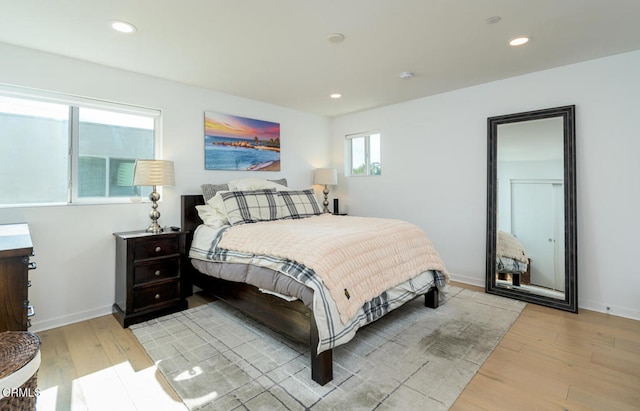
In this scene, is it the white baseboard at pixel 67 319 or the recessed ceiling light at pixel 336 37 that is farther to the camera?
the white baseboard at pixel 67 319

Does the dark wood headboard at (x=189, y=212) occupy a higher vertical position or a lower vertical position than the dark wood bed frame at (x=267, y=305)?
higher

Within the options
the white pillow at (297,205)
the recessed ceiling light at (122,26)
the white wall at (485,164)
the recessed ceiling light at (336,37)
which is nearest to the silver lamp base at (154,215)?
the white pillow at (297,205)

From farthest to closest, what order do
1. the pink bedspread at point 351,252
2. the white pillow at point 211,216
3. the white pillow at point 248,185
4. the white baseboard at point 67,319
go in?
the white pillow at point 248,185 → the white pillow at point 211,216 → the white baseboard at point 67,319 → the pink bedspread at point 351,252

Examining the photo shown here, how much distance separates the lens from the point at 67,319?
2717 millimetres

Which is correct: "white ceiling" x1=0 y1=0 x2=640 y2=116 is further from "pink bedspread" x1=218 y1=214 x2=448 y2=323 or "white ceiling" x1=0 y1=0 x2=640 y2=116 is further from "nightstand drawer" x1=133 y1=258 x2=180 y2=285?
"nightstand drawer" x1=133 y1=258 x2=180 y2=285

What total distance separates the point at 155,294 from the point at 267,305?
122 cm

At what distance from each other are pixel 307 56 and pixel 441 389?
106 inches

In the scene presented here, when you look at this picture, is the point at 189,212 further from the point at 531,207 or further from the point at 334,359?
the point at 531,207

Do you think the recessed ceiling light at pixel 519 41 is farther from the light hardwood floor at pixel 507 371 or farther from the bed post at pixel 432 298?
the light hardwood floor at pixel 507 371

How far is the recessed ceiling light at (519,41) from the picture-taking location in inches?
95.7

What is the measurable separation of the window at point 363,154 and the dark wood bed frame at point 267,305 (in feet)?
7.41

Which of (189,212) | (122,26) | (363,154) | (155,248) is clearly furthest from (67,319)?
(363,154)

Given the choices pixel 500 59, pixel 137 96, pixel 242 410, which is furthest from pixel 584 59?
pixel 137 96

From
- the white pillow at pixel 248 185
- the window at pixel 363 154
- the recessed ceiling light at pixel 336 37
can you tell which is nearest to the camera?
the recessed ceiling light at pixel 336 37
